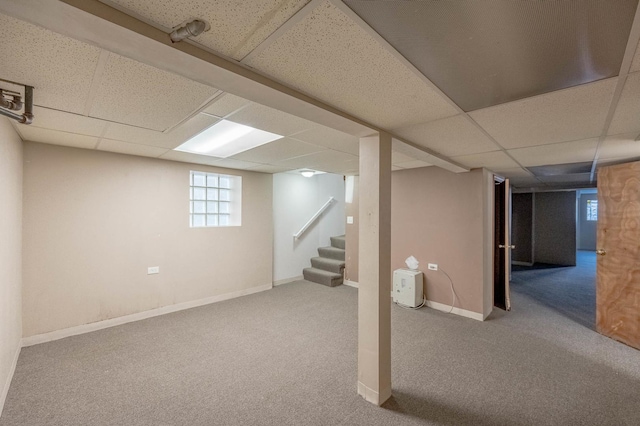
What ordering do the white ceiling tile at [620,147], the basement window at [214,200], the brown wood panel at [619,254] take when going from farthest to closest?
the basement window at [214,200]
the brown wood panel at [619,254]
the white ceiling tile at [620,147]

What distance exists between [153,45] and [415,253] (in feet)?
13.7

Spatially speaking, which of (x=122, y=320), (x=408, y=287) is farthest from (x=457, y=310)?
(x=122, y=320)

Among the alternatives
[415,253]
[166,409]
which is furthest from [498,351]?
[166,409]

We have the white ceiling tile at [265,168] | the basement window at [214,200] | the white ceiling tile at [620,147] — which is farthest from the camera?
the basement window at [214,200]

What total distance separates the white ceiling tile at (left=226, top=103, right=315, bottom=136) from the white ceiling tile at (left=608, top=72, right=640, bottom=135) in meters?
1.79

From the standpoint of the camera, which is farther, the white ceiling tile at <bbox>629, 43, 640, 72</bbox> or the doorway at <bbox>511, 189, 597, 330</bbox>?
the doorway at <bbox>511, 189, 597, 330</bbox>

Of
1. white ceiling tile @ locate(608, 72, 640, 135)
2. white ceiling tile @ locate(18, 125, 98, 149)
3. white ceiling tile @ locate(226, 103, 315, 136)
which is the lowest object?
white ceiling tile @ locate(608, 72, 640, 135)

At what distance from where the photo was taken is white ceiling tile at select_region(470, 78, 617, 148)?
1.50 metres

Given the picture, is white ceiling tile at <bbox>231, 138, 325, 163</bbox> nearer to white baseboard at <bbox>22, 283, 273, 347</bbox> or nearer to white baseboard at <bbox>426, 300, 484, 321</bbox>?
white baseboard at <bbox>22, 283, 273, 347</bbox>

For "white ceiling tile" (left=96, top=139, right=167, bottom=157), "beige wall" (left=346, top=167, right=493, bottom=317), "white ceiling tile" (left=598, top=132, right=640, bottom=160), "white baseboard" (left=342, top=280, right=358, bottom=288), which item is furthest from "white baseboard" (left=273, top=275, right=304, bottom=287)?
"white ceiling tile" (left=598, top=132, right=640, bottom=160)

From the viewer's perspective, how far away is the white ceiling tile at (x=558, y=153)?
2.55 meters

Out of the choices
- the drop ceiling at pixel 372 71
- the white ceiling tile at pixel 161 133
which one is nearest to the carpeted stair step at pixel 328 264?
the drop ceiling at pixel 372 71

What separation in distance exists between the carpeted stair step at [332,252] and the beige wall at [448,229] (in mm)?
1527

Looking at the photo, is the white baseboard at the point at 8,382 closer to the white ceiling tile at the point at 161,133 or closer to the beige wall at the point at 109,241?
the beige wall at the point at 109,241
